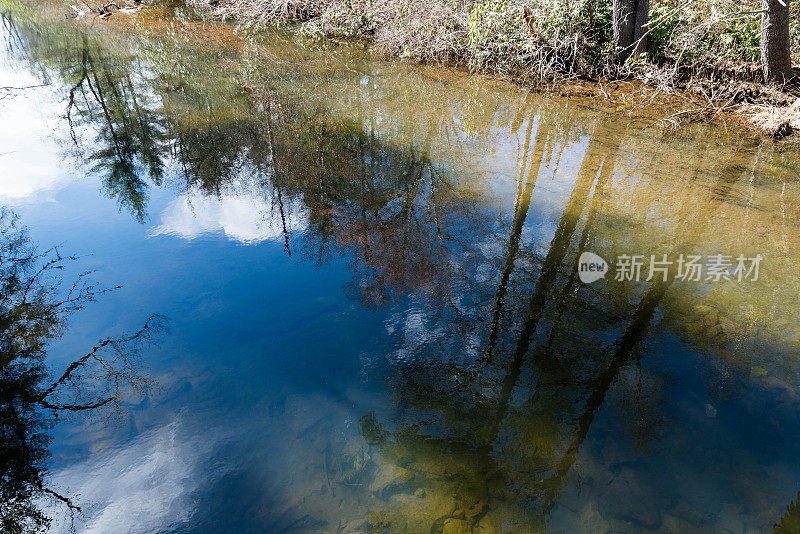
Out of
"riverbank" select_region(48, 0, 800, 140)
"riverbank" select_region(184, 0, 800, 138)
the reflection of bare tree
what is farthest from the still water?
"riverbank" select_region(184, 0, 800, 138)

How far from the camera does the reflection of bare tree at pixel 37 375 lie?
2943 mm

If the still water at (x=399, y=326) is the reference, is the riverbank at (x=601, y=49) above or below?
above

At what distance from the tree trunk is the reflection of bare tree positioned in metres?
10.5

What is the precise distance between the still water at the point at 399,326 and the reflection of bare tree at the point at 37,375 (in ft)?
0.09

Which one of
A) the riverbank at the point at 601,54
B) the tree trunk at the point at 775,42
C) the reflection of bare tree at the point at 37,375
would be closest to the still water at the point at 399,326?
the reflection of bare tree at the point at 37,375

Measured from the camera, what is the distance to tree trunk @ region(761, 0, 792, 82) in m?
7.70

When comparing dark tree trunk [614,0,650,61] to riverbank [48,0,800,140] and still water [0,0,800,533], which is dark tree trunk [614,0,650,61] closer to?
riverbank [48,0,800,140]

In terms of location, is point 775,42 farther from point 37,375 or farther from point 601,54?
point 37,375

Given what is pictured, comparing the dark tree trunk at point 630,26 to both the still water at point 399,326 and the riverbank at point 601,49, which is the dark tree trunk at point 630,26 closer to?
the riverbank at point 601,49

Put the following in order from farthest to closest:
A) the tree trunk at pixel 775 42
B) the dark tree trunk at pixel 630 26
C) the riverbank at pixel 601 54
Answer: the dark tree trunk at pixel 630 26 → the riverbank at pixel 601 54 → the tree trunk at pixel 775 42

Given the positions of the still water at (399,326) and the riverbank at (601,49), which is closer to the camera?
the still water at (399,326)

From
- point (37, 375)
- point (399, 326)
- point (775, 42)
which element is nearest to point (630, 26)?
point (775, 42)

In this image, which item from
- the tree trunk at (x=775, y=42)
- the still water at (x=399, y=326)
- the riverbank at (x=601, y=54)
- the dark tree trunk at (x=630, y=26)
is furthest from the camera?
the dark tree trunk at (x=630, y=26)

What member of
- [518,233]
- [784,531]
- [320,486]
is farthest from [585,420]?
[518,233]
